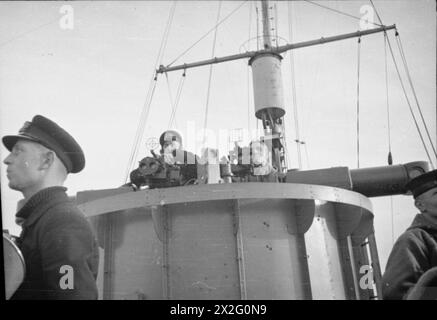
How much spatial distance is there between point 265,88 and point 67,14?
2312 mm

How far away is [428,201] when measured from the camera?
2.58 m

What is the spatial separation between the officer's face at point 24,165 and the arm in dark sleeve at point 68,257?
13.1 inches

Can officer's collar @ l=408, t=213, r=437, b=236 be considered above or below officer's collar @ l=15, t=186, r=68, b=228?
below

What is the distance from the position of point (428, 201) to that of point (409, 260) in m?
0.50

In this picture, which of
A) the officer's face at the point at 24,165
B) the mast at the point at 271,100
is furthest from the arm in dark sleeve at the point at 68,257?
the mast at the point at 271,100

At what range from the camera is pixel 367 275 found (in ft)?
10.2

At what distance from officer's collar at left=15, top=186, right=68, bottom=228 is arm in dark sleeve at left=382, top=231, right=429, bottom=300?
1826 millimetres

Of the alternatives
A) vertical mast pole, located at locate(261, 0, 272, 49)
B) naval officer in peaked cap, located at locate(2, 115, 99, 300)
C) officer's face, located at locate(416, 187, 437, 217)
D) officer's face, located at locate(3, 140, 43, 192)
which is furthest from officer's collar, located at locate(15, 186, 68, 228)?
vertical mast pole, located at locate(261, 0, 272, 49)

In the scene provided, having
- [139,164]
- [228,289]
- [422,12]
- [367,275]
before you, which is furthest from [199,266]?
[422,12]

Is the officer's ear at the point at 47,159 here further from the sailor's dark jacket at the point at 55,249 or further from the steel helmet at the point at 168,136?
the steel helmet at the point at 168,136

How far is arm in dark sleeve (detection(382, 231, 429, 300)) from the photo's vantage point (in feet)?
7.39

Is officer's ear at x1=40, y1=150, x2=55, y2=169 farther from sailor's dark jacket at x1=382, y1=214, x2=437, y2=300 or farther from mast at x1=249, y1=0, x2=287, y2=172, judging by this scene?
mast at x1=249, y1=0, x2=287, y2=172

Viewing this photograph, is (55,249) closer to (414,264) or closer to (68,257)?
(68,257)

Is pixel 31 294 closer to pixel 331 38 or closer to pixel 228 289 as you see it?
pixel 228 289
